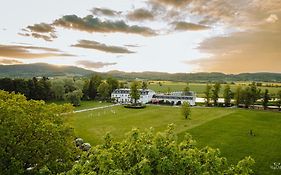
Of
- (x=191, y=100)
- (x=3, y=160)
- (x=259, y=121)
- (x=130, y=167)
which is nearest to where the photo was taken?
(x=130, y=167)

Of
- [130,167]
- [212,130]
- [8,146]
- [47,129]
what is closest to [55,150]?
[47,129]

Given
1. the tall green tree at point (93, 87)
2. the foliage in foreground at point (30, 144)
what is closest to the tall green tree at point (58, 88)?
the tall green tree at point (93, 87)

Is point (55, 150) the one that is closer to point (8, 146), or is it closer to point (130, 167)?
point (8, 146)

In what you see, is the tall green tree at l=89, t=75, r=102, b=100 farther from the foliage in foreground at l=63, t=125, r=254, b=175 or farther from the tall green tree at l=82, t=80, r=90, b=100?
the foliage in foreground at l=63, t=125, r=254, b=175

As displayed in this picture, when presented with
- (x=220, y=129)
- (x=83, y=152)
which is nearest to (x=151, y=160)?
(x=83, y=152)

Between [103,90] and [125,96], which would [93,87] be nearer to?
[103,90]

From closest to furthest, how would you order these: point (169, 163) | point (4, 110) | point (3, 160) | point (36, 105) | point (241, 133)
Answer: point (169, 163), point (3, 160), point (4, 110), point (36, 105), point (241, 133)

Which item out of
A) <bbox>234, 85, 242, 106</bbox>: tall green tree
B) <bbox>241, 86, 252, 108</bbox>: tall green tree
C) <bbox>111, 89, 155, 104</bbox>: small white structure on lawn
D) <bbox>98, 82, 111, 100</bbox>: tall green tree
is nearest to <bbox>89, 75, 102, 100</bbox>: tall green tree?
<bbox>98, 82, 111, 100</bbox>: tall green tree
